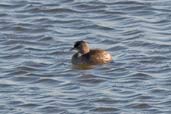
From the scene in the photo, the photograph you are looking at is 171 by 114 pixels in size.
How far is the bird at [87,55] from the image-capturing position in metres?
17.3

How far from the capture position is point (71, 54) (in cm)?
1827

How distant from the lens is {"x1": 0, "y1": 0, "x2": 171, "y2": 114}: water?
48.3ft

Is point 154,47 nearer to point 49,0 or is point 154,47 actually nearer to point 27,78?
point 27,78

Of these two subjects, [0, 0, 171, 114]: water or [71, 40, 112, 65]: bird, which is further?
[71, 40, 112, 65]: bird

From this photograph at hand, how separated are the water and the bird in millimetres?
170

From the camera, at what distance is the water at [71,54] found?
1472cm

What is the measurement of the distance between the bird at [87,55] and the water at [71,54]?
0.17m

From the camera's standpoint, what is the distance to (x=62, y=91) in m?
15.5

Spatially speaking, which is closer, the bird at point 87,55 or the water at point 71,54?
the water at point 71,54

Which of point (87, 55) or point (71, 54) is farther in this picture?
point (71, 54)

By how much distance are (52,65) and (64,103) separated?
98.0 inches

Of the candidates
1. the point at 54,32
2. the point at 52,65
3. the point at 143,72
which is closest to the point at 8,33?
the point at 54,32

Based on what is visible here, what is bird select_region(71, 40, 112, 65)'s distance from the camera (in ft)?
56.6

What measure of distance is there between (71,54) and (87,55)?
1.51 feet
